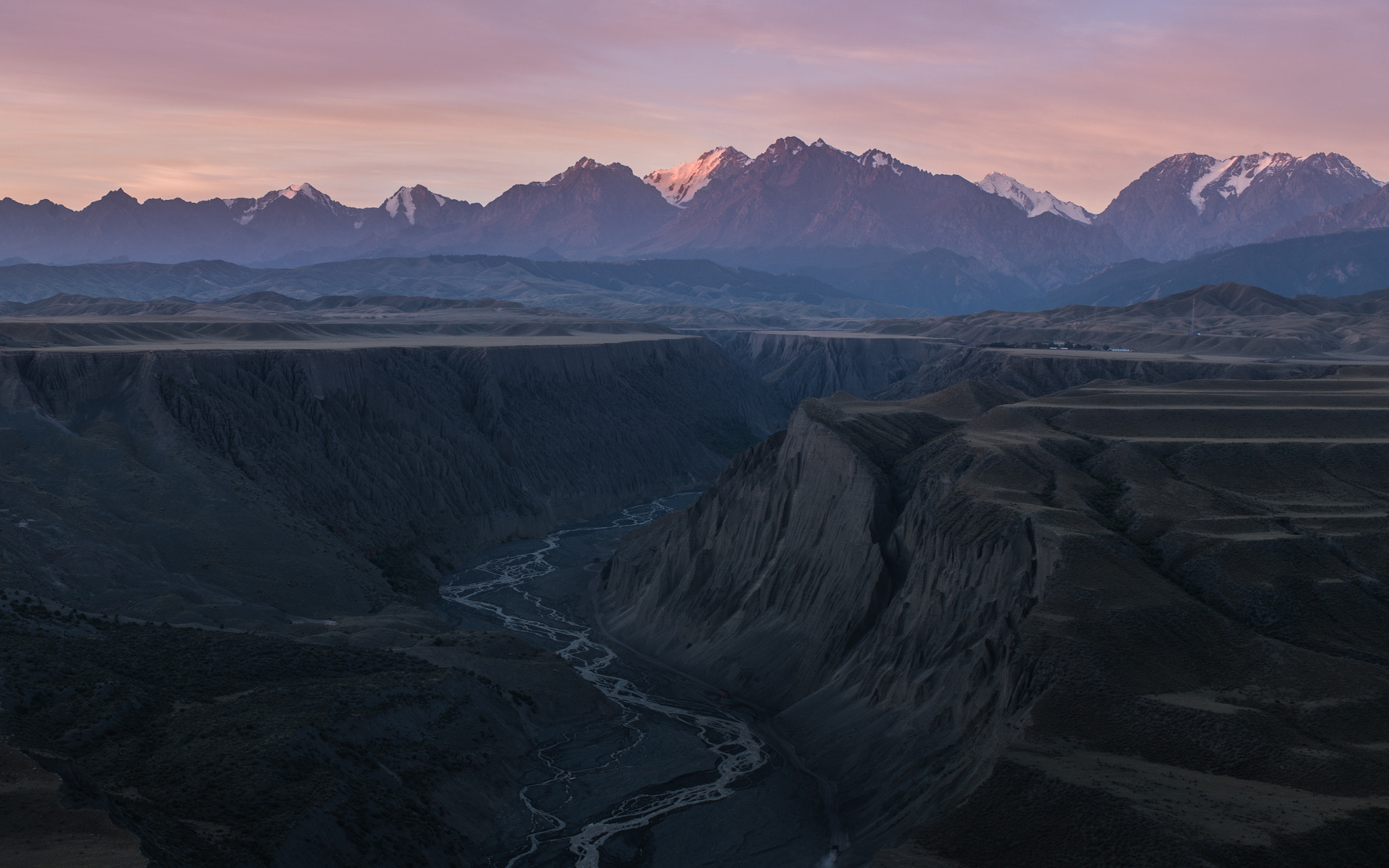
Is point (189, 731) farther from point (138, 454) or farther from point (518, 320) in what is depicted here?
point (518, 320)

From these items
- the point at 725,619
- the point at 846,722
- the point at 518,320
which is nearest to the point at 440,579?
the point at 725,619

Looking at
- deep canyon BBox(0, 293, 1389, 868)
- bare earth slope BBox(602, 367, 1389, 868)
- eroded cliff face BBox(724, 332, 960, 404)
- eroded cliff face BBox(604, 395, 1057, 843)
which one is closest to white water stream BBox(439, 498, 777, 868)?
deep canyon BBox(0, 293, 1389, 868)

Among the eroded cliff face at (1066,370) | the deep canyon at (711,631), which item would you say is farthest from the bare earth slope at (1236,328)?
the deep canyon at (711,631)

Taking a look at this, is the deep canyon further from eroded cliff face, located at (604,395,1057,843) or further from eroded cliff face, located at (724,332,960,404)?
eroded cliff face, located at (724,332,960,404)

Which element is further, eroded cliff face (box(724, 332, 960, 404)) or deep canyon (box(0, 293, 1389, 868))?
eroded cliff face (box(724, 332, 960, 404))

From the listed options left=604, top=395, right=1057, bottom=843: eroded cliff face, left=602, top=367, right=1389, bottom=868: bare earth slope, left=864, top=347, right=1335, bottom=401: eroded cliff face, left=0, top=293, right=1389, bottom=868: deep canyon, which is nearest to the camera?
left=602, top=367, right=1389, bottom=868: bare earth slope

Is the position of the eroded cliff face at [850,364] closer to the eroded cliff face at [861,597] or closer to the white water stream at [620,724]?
the white water stream at [620,724]
